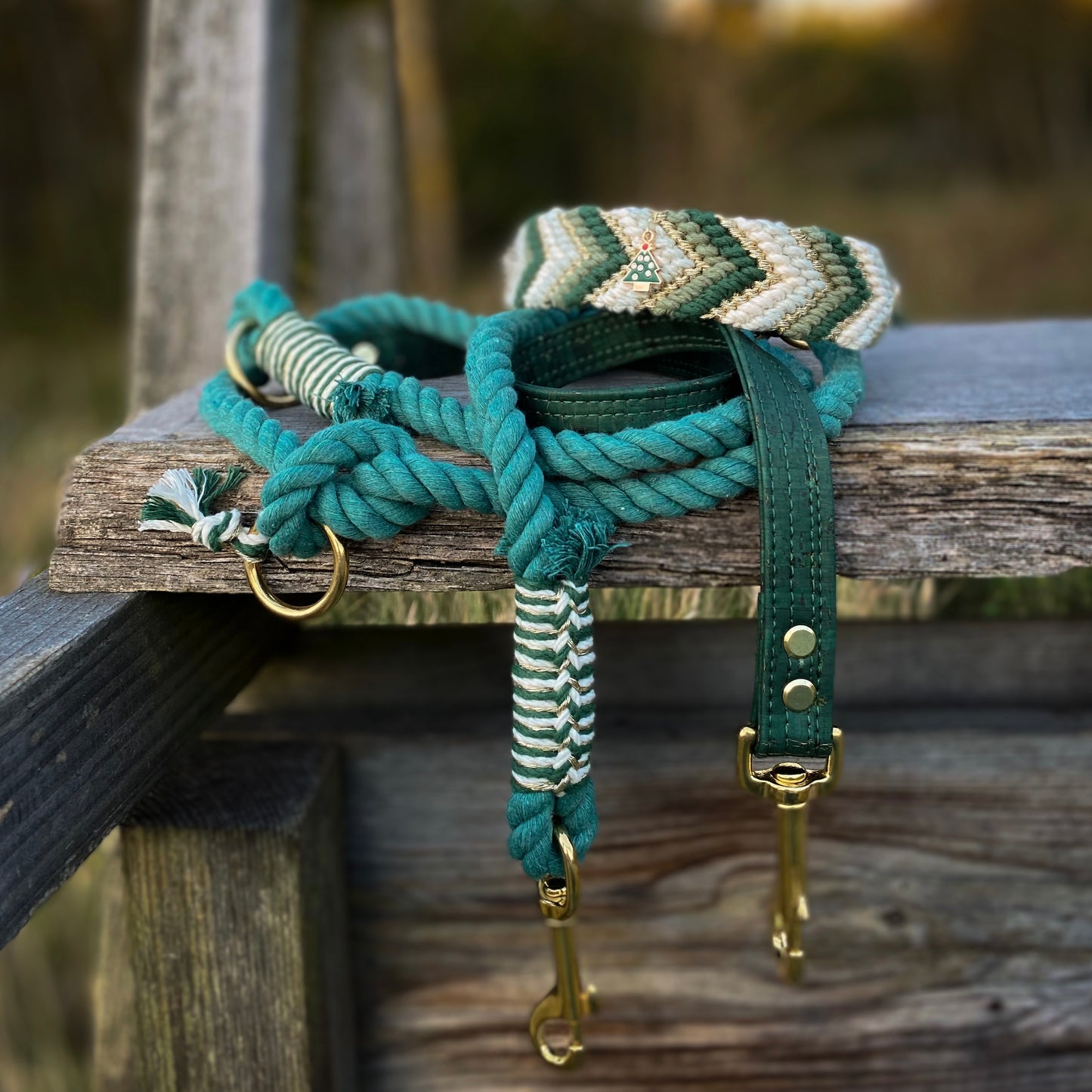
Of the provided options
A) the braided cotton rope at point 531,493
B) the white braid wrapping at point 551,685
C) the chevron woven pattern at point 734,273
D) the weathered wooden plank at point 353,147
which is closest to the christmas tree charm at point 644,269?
the chevron woven pattern at point 734,273

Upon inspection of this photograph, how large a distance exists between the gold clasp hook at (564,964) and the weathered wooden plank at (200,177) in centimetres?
88

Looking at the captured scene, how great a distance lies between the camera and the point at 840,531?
0.64 metres

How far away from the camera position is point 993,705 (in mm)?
976

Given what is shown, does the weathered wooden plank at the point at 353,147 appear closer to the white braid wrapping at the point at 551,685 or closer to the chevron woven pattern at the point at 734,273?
the chevron woven pattern at the point at 734,273

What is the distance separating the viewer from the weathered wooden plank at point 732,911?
0.91 metres

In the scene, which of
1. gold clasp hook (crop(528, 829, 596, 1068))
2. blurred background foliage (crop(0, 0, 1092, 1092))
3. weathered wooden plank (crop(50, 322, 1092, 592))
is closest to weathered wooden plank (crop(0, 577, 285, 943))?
weathered wooden plank (crop(50, 322, 1092, 592))

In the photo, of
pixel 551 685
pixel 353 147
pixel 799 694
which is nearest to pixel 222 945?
pixel 551 685

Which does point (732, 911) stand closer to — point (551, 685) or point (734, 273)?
point (551, 685)

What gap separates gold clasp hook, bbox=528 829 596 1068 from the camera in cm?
61

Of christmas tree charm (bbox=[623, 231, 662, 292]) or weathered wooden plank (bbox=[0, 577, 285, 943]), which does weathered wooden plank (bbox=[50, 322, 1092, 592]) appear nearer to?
weathered wooden plank (bbox=[0, 577, 285, 943])

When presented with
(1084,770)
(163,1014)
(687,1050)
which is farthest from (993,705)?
(163,1014)

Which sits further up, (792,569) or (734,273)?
(734,273)

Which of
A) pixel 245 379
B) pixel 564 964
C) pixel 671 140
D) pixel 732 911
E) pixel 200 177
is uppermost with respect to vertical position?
pixel 671 140

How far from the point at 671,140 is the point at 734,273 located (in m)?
6.10
